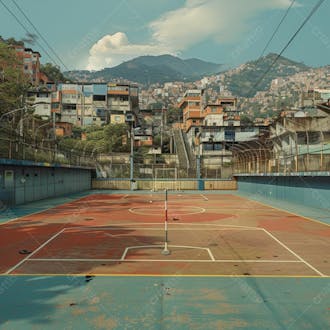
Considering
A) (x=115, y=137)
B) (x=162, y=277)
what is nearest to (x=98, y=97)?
(x=115, y=137)

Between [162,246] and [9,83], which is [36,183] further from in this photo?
[162,246]

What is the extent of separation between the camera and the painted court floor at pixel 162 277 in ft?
23.5

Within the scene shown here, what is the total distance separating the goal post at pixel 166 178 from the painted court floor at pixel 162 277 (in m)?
34.6

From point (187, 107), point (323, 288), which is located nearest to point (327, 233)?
point (323, 288)

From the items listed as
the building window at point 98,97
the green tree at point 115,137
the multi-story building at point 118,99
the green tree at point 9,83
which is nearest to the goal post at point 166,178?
the green tree at point 9,83

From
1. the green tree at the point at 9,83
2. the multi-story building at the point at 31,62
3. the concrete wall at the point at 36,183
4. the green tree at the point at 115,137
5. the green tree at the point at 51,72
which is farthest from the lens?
the green tree at the point at 51,72

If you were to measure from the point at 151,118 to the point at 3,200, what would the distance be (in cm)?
13245

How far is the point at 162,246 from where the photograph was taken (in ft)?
46.9

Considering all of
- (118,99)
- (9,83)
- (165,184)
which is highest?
(118,99)

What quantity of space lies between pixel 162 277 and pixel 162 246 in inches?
171

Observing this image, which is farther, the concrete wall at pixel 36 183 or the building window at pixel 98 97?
the building window at pixel 98 97

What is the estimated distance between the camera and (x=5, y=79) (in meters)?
47.8

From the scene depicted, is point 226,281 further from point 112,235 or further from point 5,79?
point 5,79

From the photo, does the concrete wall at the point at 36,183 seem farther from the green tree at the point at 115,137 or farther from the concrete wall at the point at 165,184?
the green tree at the point at 115,137
